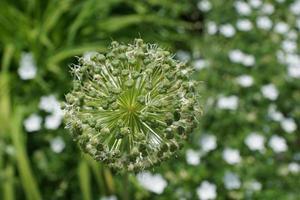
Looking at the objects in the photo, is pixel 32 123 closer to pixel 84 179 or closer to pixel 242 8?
pixel 84 179

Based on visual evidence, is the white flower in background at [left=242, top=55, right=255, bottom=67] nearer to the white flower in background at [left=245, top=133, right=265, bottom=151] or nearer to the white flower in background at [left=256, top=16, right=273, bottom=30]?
the white flower in background at [left=256, top=16, right=273, bottom=30]

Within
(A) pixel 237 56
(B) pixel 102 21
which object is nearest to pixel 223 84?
(A) pixel 237 56

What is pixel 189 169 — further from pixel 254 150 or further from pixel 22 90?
pixel 22 90

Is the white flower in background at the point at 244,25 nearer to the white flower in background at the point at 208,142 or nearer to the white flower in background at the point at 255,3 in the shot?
the white flower in background at the point at 255,3

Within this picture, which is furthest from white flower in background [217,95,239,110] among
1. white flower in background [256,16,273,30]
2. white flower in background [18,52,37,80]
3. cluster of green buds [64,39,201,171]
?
cluster of green buds [64,39,201,171]

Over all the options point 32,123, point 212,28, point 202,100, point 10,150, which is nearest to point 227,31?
point 212,28
